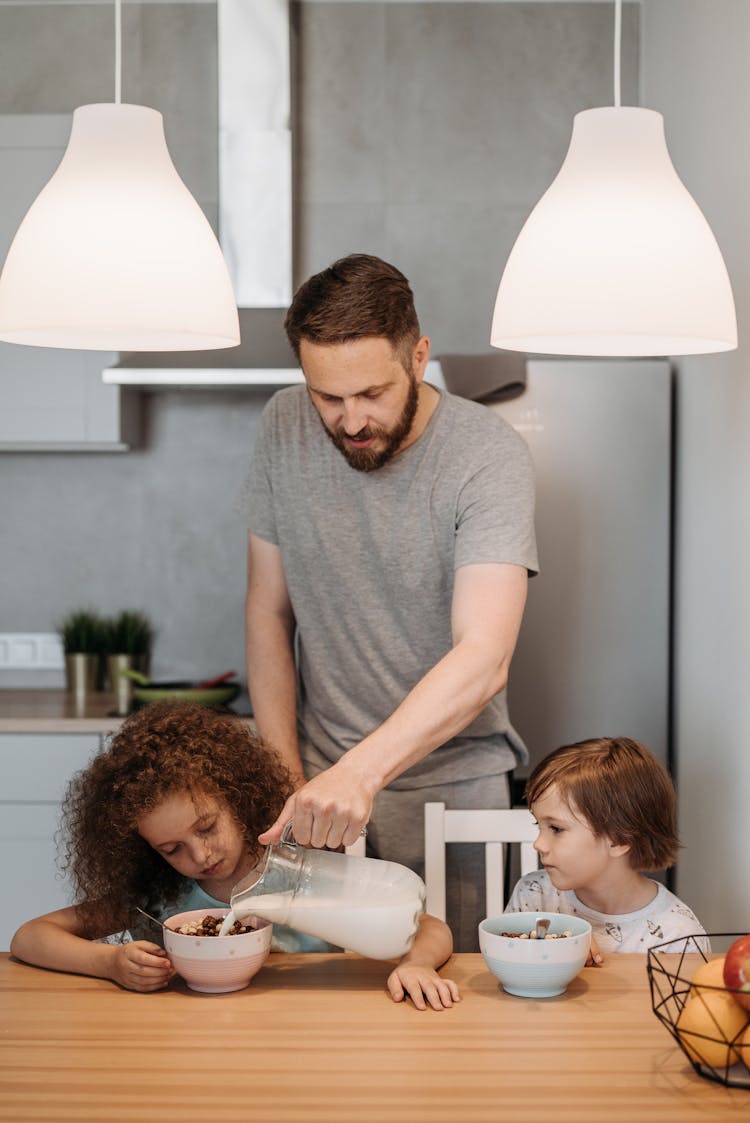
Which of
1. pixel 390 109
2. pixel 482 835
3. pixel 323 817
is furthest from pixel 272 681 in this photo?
pixel 390 109

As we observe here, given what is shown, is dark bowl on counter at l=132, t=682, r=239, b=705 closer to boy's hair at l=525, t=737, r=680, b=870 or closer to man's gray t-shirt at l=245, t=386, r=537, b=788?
man's gray t-shirt at l=245, t=386, r=537, b=788

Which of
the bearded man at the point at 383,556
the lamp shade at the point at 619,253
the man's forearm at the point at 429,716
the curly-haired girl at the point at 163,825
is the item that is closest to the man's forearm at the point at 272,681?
the bearded man at the point at 383,556

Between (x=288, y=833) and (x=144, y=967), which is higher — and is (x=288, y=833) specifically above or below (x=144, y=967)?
above

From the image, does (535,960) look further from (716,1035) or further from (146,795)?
(146,795)

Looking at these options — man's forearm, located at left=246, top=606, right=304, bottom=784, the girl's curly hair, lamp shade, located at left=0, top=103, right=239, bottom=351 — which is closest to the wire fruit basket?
the girl's curly hair

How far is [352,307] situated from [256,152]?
154 centimetres

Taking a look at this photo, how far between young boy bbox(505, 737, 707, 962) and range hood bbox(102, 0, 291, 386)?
167cm

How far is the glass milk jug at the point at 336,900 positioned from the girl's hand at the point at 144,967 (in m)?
0.11

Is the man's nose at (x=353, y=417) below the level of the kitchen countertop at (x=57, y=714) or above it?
above

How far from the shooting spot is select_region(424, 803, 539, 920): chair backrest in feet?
5.68

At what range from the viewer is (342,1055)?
117cm

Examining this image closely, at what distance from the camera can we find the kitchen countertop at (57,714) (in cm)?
271

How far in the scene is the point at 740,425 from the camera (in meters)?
2.00

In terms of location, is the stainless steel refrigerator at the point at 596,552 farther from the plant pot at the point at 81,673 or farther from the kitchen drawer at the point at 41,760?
the plant pot at the point at 81,673
